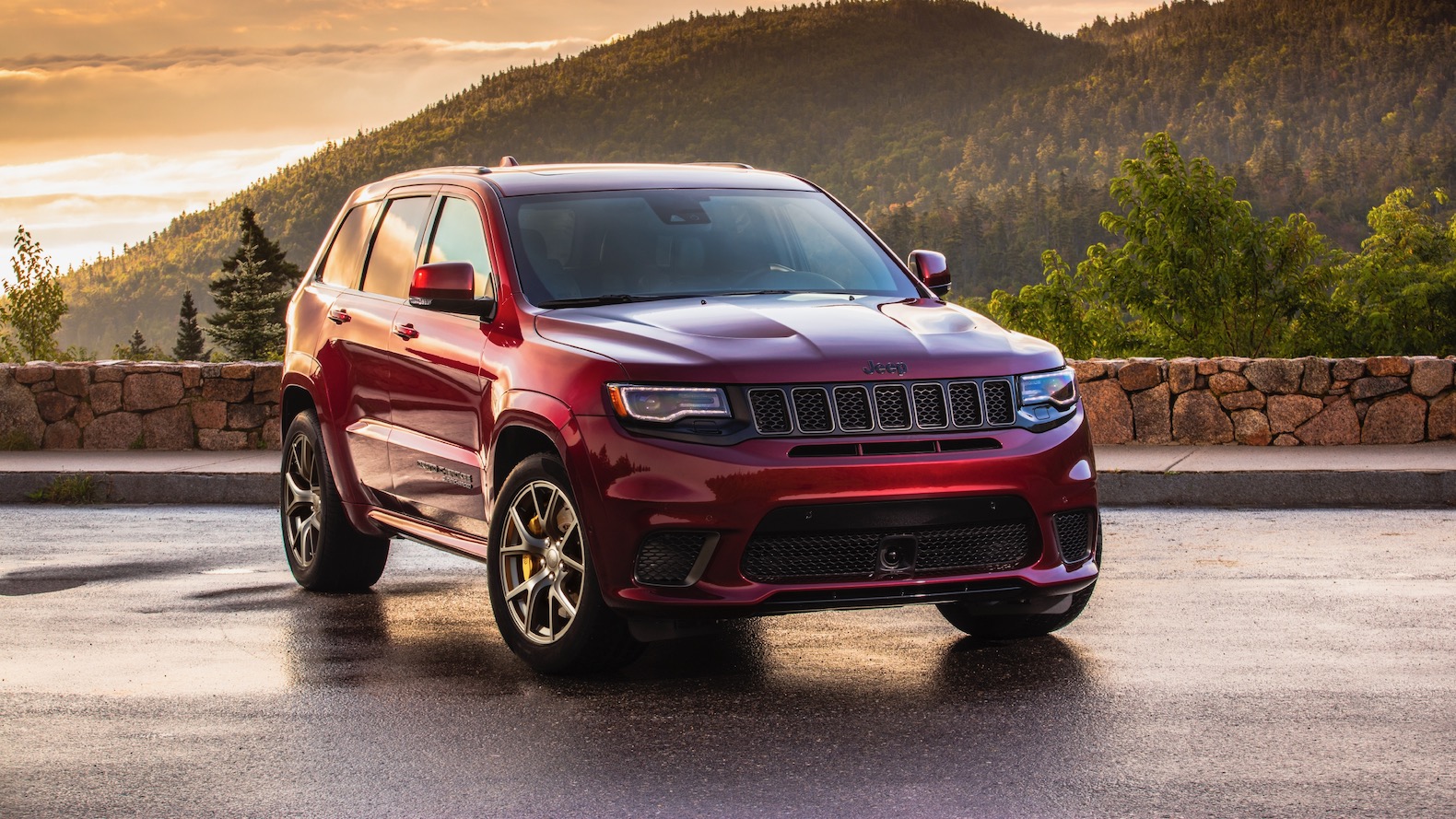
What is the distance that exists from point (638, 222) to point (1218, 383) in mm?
8283

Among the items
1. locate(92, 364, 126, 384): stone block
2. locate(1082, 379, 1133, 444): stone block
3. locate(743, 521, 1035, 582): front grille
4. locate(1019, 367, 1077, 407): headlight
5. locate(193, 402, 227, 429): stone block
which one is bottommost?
locate(1082, 379, 1133, 444): stone block

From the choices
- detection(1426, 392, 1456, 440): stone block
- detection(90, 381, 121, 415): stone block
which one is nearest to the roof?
detection(1426, 392, 1456, 440): stone block

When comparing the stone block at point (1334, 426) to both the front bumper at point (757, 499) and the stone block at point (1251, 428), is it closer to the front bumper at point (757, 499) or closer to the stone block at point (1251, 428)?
the stone block at point (1251, 428)

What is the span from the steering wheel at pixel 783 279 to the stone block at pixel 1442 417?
8.31m

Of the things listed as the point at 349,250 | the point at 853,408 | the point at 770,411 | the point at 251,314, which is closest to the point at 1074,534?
the point at 853,408

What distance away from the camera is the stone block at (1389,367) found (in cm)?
1377

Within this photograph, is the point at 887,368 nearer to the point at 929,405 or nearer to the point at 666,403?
the point at 929,405

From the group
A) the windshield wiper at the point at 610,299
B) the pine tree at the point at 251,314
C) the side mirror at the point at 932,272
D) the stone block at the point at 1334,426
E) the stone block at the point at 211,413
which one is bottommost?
the pine tree at the point at 251,314

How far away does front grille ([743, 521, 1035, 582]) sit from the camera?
5.69m

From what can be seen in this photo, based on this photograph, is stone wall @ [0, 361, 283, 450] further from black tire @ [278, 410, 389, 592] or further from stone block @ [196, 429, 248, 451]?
black tire @ [278, 410, 389, 592]

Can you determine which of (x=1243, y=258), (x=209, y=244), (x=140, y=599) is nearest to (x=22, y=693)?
(x=140, y=599)

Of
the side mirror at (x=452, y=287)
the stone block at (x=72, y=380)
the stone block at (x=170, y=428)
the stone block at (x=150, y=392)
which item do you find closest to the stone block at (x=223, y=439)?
the stone block at (x=170, y=428)

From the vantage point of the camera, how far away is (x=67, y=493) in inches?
533

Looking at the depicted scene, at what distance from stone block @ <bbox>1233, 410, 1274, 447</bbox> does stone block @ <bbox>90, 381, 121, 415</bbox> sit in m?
9.81
